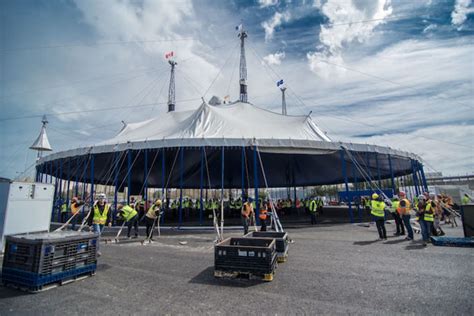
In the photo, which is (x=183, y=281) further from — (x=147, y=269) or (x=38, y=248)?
(x=38, y=248)

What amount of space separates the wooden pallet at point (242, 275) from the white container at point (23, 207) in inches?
245

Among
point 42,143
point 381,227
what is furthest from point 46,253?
point 42,143

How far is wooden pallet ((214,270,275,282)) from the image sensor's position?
178 inches

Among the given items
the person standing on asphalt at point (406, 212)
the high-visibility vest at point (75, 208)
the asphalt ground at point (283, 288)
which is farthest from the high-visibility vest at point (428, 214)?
the high-visibility vest at point (75, 208)

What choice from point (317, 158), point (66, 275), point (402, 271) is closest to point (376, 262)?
point (402, 271)

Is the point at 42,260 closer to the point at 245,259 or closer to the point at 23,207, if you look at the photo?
the point at 245,259

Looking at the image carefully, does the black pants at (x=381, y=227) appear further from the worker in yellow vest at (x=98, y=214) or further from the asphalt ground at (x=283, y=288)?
the worker in yellow vest at (x=98, y=214)

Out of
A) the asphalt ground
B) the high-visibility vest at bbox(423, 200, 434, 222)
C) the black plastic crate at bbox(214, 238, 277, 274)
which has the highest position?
the high-visibility vest at bbox(423, 200, 434, 222)

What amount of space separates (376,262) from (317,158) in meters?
14.1

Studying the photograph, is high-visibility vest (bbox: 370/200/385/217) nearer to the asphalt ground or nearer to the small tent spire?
the asphalt ground

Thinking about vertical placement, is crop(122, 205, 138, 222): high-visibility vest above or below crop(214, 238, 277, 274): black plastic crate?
above

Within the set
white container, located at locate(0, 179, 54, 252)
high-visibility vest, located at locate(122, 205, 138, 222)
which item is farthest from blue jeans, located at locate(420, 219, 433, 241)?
white container, located at locate(0, 179, 54, 252)

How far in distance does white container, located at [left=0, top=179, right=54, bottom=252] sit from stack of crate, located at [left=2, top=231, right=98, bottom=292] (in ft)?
10.5

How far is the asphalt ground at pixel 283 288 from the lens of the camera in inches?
135
